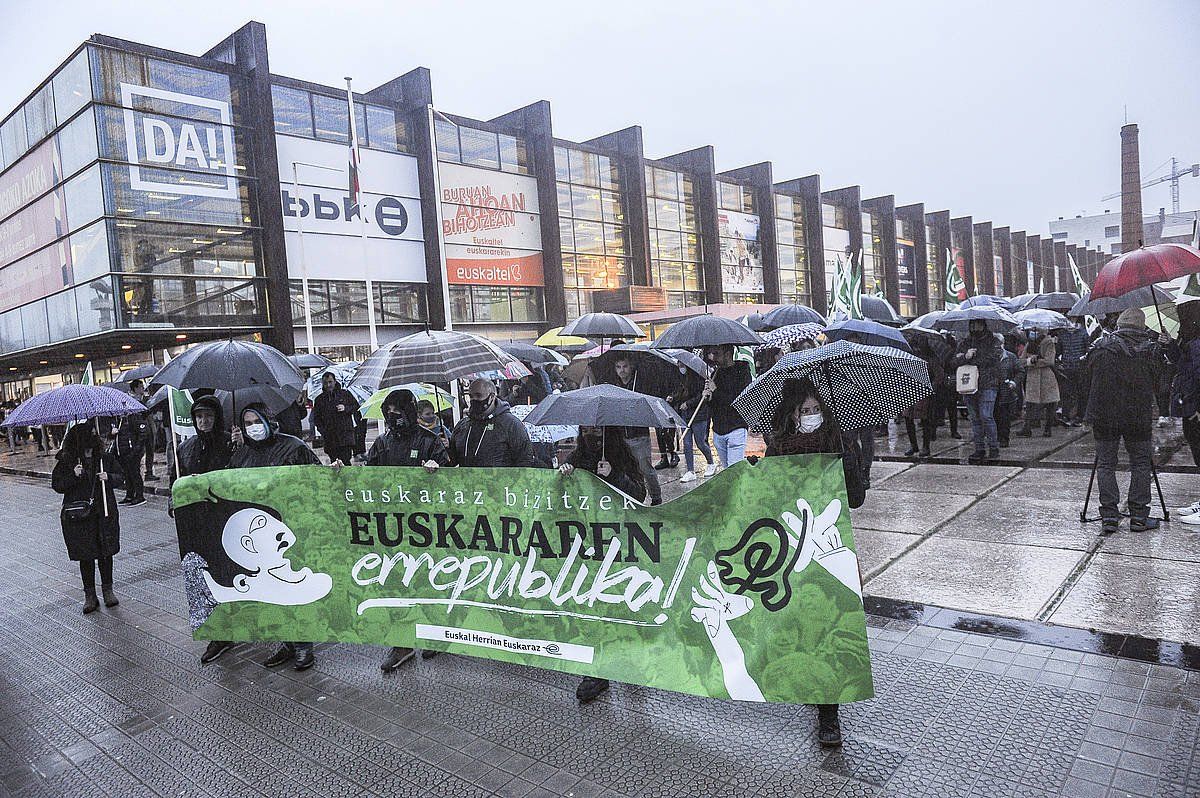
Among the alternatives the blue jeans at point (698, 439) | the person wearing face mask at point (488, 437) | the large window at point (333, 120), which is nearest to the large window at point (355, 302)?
the large window at point (333, 120)

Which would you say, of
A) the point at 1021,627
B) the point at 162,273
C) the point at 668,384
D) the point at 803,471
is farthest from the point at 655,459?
the point at 162,273

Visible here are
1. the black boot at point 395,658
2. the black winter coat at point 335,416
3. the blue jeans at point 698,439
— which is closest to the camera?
the black boot at point 395,658

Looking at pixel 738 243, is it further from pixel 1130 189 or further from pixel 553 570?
pixel 553 570

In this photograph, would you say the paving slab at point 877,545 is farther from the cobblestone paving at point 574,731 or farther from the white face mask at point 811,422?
the white face mask at point 811,422

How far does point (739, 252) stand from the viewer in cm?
4409

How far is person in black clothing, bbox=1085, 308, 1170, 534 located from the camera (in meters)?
6.13

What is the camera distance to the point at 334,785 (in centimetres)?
351

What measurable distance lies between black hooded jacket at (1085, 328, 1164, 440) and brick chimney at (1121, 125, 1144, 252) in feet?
176

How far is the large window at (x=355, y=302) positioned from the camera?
25.9 m

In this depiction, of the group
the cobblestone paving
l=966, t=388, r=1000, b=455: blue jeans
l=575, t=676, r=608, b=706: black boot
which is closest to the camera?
the cobblestone paving

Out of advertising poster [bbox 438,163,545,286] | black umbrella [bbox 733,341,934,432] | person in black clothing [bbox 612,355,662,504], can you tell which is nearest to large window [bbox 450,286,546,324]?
advertising poster [bbox 438,163,545,286]

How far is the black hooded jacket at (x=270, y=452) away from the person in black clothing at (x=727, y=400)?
4.34 metres

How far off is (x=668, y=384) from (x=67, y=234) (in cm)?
2386

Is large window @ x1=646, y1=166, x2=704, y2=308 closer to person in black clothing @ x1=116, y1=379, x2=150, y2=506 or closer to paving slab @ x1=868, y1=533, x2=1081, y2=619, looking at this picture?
person in black clothing @ x1=116, y1=379, x2=150, y2=506
